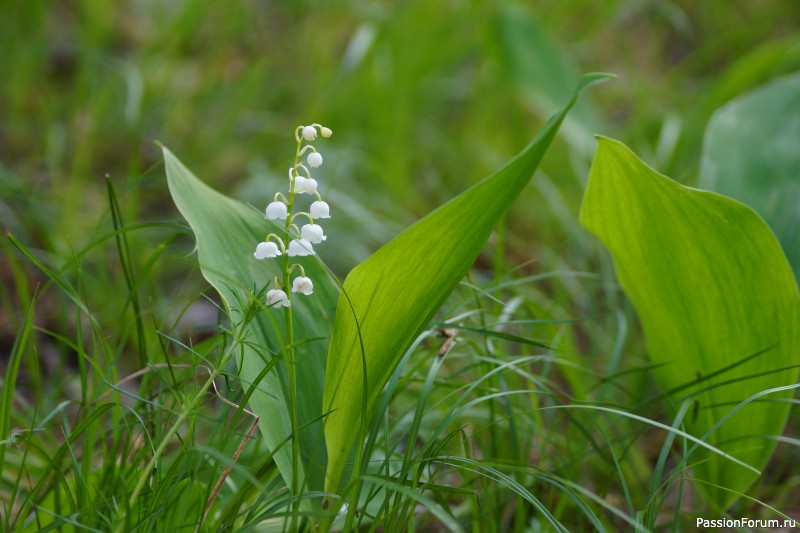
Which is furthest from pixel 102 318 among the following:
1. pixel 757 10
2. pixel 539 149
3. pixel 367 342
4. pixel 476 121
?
pixel 757 10

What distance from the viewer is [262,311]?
0.94m

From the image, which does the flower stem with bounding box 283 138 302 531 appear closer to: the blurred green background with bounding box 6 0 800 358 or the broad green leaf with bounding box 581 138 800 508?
the broad green leaf with bounding box 581 138 800 508

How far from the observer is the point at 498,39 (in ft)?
7.30

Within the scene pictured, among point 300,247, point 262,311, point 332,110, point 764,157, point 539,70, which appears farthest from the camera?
point 332,110

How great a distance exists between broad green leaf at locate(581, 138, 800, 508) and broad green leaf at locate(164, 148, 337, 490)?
448 mm

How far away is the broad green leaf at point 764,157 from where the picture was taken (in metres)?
1.23

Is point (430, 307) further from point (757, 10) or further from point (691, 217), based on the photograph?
point (757, 10)

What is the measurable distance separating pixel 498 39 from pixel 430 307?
1586mm

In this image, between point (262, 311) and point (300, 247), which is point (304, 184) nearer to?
point (300, 247)

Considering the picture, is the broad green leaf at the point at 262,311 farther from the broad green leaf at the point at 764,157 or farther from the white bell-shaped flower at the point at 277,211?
the broad green leaf at the point at 764,157

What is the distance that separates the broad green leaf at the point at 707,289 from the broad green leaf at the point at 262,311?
0.45 m

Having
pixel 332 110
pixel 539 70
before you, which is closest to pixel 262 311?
pixel 539 70

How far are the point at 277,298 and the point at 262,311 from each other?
145 millimetres

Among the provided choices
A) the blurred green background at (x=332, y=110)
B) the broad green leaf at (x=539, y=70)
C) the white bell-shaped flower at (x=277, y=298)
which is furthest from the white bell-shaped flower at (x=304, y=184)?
the broad green leaf at (x=539, y=70)
